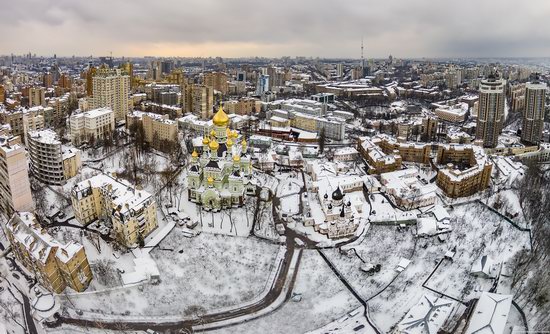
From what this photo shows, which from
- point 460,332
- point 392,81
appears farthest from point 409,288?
point 392,81

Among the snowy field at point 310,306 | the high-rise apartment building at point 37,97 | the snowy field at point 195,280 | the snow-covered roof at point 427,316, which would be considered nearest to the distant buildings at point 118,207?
the snowy field at point 195,280

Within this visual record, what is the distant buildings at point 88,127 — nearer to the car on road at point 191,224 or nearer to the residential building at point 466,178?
the car on road at point 191,224

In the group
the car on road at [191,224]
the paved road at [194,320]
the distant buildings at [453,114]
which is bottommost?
the paved road at [194,320]

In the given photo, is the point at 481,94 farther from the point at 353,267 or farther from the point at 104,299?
the point at 104,299

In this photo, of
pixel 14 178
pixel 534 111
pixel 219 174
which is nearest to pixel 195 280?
pixel 219 174

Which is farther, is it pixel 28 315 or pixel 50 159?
pixel 50 159

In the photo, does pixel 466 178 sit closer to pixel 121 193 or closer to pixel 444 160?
pixel 444 160

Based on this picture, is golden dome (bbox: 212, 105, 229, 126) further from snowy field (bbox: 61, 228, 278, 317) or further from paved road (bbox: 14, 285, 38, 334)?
paved road (bbox: 14, 285, 38, 334)
